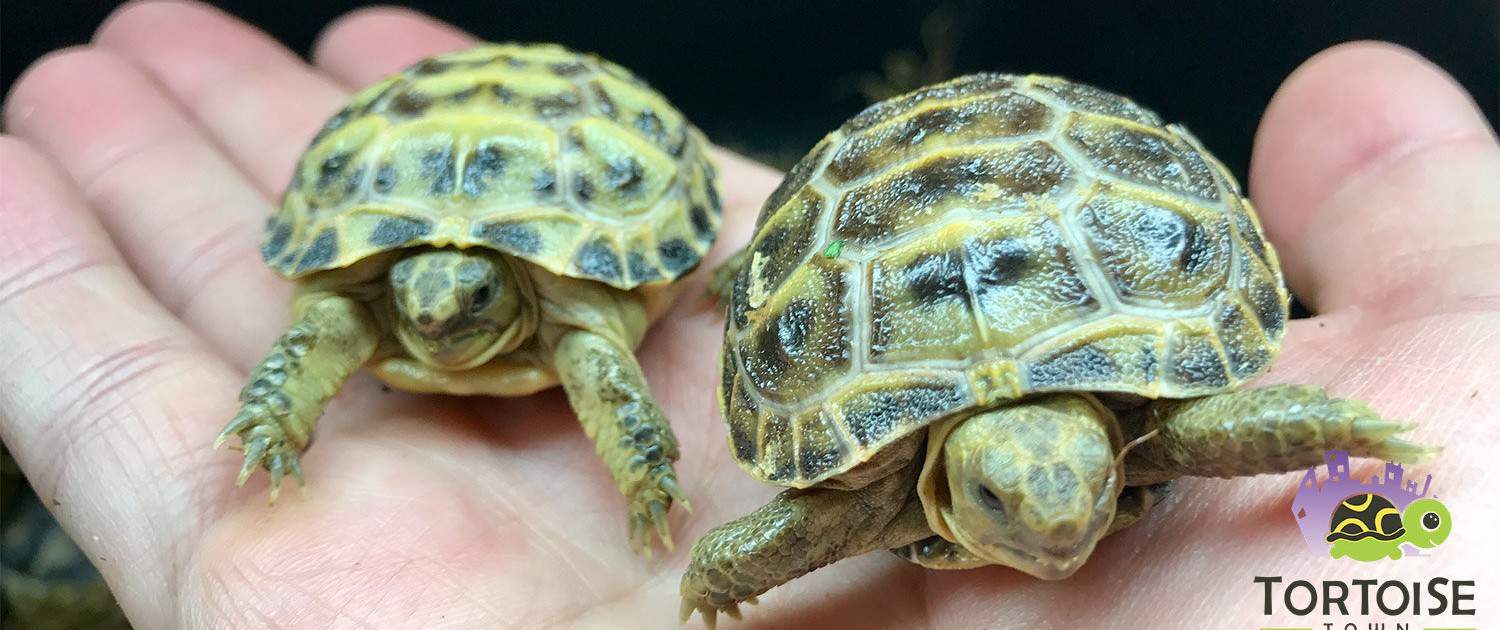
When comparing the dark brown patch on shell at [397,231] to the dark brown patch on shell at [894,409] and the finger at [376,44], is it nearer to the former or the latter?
the dark brown patch on shell at [894,409]

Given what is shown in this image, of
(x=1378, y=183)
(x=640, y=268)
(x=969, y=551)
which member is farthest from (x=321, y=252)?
(x=1378, y=183)

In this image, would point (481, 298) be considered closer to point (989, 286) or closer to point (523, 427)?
point (523, 427)

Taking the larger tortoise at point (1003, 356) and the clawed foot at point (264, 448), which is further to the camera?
the clawed foot at point (264, 448)

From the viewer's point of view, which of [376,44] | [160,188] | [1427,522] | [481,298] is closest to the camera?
[1427,522]

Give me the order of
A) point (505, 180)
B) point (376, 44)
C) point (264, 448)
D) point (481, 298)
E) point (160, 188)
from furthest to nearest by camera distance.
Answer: point (376, 44) < point (160, 188) < point (505, 180) < point (481, 298) < point (264, 448)

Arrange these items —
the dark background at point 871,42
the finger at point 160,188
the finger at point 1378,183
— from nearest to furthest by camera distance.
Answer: the finger at point 1378,183 < the finger at point 160,188 < the dark background at point 871,42

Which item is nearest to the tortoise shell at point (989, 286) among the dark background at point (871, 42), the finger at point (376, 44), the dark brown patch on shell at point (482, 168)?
the dark brown patch on shell at point (482, 168)
